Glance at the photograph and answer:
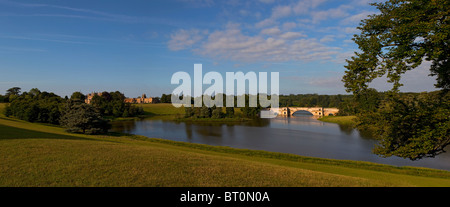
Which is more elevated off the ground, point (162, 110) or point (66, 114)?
point (66, 114)

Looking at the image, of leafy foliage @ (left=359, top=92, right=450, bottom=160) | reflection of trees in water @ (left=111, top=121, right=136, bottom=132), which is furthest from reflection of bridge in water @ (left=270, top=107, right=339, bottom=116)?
leafy foliage @ (left=359, top=92, right=450, bottom=160)

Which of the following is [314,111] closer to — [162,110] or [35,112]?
[162,110]

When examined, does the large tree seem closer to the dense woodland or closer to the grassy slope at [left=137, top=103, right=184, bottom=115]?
the dense woodland

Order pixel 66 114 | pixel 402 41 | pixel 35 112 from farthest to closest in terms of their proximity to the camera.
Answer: pixel 35 112 < pixel 66 114 < pixel 402 41

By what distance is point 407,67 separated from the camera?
9.94m

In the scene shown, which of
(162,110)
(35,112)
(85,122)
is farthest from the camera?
(162,110)

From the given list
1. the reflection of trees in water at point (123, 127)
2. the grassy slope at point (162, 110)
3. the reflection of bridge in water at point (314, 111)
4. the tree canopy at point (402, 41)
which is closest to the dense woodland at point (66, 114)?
the reflection of trees in water at point (123, 127)

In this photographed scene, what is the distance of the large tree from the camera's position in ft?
30.8

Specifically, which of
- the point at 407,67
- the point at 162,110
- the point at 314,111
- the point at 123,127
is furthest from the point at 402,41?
the point at 162,110

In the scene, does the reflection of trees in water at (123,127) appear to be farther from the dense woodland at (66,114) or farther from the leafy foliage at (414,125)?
the leafy foliage at (414,125)

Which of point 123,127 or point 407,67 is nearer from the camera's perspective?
point 407,67
